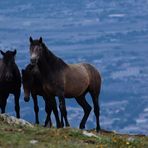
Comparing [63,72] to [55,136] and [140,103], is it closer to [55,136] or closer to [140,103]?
[55,136]

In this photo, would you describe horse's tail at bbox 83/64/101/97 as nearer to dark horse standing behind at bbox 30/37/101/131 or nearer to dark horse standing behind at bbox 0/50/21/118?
dark horse standing behind at bbox 30/37/101/131

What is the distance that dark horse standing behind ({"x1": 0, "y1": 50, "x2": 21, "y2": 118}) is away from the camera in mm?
27812

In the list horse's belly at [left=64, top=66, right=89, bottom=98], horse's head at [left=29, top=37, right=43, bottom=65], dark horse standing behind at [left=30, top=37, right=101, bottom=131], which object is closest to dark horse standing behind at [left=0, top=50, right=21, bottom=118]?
dark horse standing behind at [left=30, top=37, right=101, bottom=131]

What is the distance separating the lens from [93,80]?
28.2 m

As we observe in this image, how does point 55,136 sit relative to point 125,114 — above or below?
above

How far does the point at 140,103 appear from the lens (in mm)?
173250

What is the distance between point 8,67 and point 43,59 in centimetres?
257

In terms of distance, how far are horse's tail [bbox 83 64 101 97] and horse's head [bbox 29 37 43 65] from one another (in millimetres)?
→ 3463

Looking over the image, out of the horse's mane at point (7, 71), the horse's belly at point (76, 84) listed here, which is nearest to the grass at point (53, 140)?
the horse's belly at point (76, 84)

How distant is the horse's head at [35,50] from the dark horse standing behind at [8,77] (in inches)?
113

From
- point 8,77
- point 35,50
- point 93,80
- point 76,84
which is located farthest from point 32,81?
point 35,50

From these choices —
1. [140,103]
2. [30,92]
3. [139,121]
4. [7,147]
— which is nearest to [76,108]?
[139,121]

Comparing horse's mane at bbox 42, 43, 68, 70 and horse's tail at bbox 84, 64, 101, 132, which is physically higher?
horse's mane at bbox 42, 43, 68, 70

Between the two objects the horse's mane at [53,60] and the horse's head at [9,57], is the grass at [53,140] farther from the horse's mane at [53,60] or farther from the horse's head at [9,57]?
the horse's head at [9,57]
